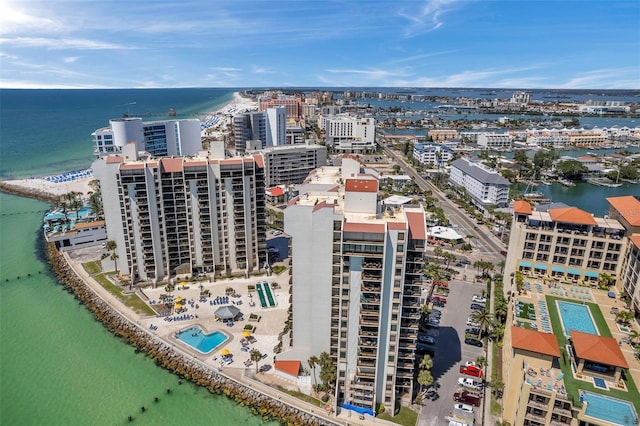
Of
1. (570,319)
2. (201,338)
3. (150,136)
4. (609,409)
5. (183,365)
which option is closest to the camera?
(609,409)

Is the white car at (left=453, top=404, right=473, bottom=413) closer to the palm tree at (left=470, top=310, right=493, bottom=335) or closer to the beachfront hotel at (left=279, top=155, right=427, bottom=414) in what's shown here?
the beachfront hotel at (left=279, top=155, right=427, bottom=414)

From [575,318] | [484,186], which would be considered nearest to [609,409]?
[575,318]

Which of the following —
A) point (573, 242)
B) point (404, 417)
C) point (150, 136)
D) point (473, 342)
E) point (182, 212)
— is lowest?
point (404, 417)

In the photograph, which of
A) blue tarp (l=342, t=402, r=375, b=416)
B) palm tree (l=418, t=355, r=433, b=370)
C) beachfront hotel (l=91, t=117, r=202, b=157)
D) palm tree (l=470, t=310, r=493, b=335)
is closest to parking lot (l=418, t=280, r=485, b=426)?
palm tree (l=470, t=310, r=493, b=335)

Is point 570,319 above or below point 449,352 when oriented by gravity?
above

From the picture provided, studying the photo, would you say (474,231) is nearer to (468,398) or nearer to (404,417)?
(468,398)

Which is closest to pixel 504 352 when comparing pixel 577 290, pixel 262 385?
pixel 577 290

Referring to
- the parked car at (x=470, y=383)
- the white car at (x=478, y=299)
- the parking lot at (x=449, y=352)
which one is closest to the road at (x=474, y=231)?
the parking lot at (x=449, y=352)
